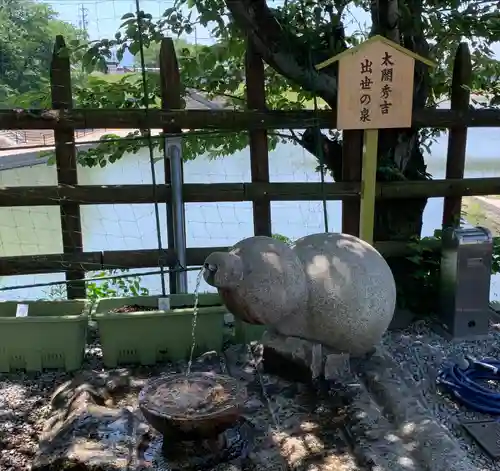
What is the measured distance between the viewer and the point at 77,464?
2809 millimetres

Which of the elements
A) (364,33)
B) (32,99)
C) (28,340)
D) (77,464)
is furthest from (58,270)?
(364,33)

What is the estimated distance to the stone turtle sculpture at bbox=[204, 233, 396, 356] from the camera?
131 inches

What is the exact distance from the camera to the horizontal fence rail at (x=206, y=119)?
449cm

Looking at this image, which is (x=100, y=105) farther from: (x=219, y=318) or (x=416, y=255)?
(x=416, y=255)

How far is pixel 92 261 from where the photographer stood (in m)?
4.79

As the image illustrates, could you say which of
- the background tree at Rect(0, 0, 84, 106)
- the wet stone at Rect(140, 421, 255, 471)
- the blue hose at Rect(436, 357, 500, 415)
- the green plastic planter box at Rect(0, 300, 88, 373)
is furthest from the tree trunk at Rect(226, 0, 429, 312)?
the wet stone at Rect(140, 421, 255, 471)

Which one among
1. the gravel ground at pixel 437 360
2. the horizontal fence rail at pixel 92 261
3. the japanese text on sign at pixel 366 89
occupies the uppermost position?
the japanese text on sign at pixel 366 89

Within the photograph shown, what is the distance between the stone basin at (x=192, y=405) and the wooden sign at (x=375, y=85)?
7.24 feet

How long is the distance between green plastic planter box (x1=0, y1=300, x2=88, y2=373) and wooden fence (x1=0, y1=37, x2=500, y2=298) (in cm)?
57

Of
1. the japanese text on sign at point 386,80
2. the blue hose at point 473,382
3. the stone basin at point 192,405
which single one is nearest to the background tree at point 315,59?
the japanese text on sign at point 386,80

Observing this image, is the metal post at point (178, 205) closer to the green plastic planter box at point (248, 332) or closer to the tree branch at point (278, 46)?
the green plastic planter box at point (248, 332)

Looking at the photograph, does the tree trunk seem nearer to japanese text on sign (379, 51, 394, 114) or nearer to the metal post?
japanese text on sign (379, 51, 394, 114)

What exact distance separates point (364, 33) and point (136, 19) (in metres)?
1.87

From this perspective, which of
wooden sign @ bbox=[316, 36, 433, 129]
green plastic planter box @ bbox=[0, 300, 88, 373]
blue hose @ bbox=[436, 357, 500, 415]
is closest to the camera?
blue hose @ bbox=[436, 357, 500, 415]
